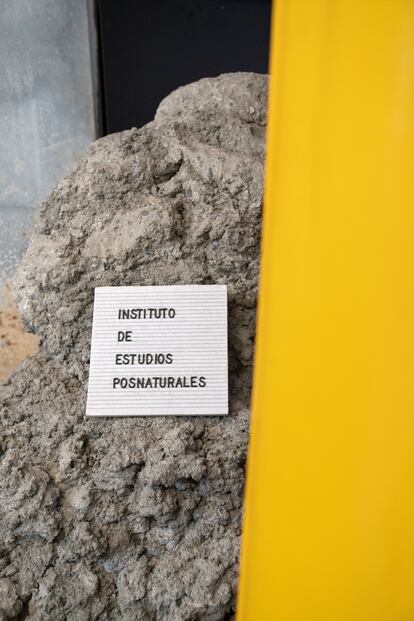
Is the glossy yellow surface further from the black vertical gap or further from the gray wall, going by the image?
the gray wall

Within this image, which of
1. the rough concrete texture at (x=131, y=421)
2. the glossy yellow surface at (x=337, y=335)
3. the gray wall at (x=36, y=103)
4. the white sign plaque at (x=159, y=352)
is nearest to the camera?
the glossy yellow surface at (x=337, y=335)

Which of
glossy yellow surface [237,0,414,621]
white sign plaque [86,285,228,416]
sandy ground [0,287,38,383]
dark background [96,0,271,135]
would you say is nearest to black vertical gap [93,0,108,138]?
dark background [96,0,271,135]

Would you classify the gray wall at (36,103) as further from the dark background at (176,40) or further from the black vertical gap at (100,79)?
the dark background at (176,40)

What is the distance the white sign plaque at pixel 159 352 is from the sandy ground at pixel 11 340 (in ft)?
2.80

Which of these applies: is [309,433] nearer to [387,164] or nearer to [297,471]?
[297,471]

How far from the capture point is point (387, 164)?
2.22ft

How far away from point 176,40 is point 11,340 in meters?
1.12

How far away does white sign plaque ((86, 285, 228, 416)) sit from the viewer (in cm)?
119

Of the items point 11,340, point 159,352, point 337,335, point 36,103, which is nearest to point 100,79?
point 36,103

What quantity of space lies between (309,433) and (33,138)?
1.94m

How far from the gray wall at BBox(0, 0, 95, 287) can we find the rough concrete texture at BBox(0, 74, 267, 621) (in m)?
0.89

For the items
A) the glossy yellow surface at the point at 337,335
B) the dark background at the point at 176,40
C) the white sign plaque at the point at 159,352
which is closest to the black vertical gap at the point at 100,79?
the dark background at the point at 176,40

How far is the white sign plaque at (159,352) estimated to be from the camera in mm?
1189

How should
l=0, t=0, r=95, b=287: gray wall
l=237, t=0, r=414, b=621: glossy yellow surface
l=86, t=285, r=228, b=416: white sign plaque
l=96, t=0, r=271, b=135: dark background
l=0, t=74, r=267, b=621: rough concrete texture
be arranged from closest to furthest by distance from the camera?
1. l=237, t=0, r=414, b=621: glossy yellow surface
2. l=0, t=74, r=267, b=621: rough concrete texture
3. l=86, t=285, r=228, b=416: white sign plaque
4. l=96, t=0, r=271, b=135: dark background
5. l=0, t=0, r=95, b=287: gray wall
